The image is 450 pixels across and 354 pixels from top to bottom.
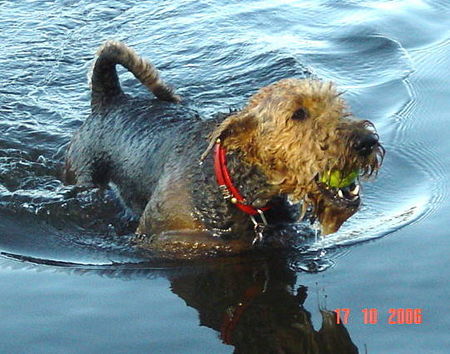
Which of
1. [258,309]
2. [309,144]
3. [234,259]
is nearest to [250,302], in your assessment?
[258,309]

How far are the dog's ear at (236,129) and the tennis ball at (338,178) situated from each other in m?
0.52

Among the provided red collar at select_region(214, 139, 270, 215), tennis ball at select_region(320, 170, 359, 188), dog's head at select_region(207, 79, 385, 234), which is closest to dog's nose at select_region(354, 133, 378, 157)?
dog's head at select_region(207, 79, 385, 234)

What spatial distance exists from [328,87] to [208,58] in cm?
482

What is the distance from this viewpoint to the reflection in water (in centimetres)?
470

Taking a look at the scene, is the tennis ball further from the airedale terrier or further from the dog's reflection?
the dog's reflection

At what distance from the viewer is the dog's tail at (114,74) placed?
22.5 feet

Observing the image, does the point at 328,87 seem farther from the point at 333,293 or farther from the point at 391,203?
the point at 391,203

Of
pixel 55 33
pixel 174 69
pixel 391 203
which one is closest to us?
pixel 391 203

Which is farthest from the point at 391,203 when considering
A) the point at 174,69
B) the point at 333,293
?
the point at 174,69

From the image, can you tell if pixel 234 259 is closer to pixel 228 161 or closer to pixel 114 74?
pixel 228 161

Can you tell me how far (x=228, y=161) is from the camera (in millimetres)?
5367

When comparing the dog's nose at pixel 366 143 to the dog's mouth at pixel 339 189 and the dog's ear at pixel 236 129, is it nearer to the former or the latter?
the dog's mouth at pixel 339 189

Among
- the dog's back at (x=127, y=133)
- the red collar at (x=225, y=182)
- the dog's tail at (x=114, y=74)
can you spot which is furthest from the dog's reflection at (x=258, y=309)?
the dog's tail at (x=114, y=74)

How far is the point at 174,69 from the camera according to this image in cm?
971
